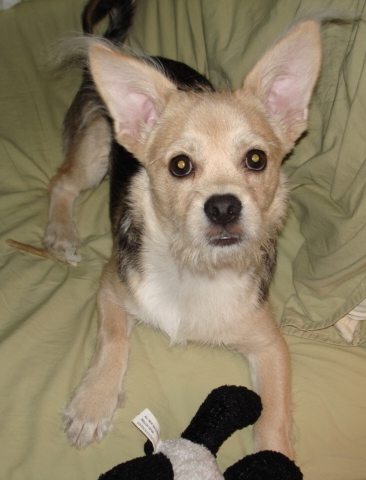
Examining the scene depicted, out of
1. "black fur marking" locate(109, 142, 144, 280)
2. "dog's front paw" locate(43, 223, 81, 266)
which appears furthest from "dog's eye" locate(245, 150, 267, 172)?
"dog's front paw" locate(43, 223, 81, 266)

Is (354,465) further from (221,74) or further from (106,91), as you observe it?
(221,74)

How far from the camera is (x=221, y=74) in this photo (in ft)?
10.2

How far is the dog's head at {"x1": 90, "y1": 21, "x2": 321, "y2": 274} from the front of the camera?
1.98 meters

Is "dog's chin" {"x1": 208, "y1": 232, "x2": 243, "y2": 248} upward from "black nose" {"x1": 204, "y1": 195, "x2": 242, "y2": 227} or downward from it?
downward

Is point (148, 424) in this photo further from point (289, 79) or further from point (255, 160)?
point (289, 79)

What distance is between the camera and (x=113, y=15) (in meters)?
3.48

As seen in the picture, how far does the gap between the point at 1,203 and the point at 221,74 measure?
161 centimetres

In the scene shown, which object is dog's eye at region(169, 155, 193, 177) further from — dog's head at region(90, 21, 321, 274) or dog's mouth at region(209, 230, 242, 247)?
Result: dog's mouth at region(209, 230, 242, 247)

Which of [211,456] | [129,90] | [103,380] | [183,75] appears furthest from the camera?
[183,75]

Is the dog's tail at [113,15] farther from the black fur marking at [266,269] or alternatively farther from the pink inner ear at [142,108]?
the black fur marking at [266,269]

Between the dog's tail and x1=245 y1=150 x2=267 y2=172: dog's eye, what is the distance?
181 centimetres

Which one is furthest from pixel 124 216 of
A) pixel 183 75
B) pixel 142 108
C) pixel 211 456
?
pixel 211 456

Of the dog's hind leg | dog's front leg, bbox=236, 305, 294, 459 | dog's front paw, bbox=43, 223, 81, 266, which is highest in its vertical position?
the dog's hind leg

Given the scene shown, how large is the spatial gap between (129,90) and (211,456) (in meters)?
1.56
